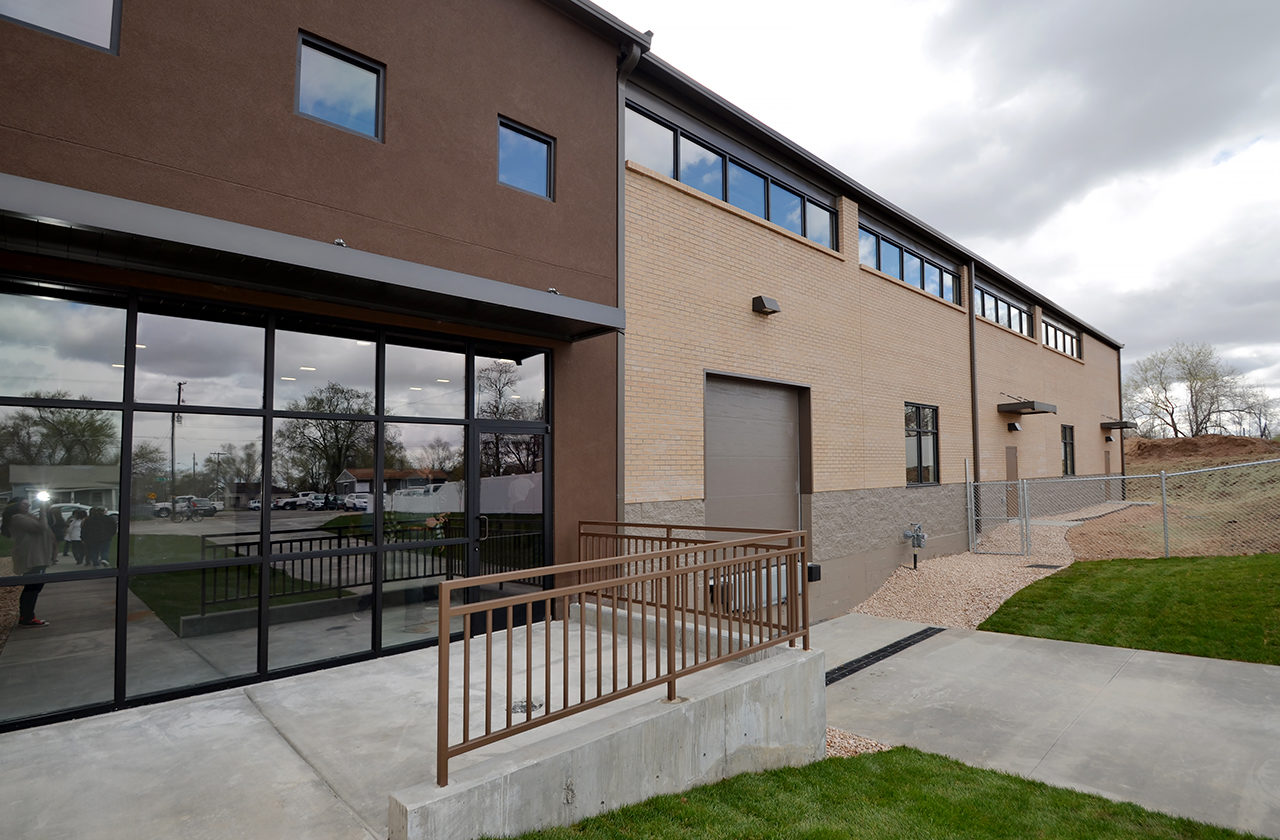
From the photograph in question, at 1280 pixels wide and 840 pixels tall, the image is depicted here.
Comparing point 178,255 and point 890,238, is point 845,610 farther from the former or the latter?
point 178,255

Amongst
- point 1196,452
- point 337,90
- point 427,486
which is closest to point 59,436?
point 427,486

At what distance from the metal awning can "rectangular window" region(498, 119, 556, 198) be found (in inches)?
65.8

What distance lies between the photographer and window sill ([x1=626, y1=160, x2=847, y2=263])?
320 inches

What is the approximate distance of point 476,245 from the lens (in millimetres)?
6078

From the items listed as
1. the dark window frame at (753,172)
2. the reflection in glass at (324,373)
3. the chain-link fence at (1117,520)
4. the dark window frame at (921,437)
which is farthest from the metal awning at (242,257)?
the chain-link fence at (1117,520)

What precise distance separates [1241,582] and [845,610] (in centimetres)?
572

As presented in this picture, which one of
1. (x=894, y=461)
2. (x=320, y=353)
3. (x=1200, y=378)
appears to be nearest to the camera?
(x=320, y=353)

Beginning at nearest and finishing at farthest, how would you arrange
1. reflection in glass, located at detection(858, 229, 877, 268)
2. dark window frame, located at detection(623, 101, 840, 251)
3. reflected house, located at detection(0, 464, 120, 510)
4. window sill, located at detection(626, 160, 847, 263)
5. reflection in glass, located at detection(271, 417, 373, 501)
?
1. reflected house, located at detection(0, 464, 120, 510)
2. reflection in glass, located at detection(271, 417, 373, 501)
3. window sill, located at detection(626, 160, 847, 263)
4. dark window frame, located at detection(623, 101, 840, 251)
5. reflection in glass, located at detection(858, 229, 877, 268)

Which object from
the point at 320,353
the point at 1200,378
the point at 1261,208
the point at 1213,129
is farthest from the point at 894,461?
the point at 1200,378

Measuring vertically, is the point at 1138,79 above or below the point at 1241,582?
above

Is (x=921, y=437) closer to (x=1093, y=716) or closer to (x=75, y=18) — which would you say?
(x=1093, y=716)

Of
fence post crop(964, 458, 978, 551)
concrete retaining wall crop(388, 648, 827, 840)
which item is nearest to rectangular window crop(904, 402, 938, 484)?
fence post crop(964, 458, 978, 551)

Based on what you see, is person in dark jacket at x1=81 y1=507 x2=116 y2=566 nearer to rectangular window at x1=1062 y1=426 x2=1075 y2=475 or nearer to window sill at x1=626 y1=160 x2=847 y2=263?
window sill at x1=626 y1=160 x2=847 y2=263

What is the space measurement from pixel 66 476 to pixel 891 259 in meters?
14.1
